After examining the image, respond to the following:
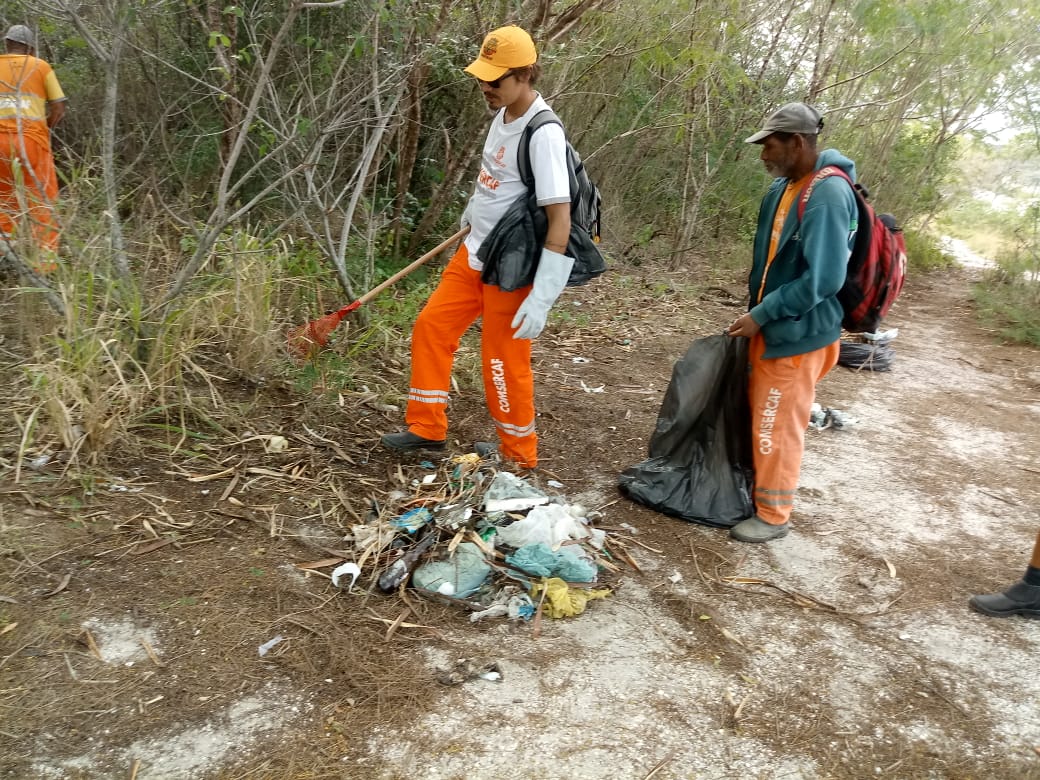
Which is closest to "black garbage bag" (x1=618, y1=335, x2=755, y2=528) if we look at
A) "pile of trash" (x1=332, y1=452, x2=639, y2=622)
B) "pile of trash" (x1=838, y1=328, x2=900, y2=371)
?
"pile of trash" (x1=332, y1=452, x2=639, y2=622)

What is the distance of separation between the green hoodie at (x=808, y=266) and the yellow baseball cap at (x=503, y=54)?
124 centimetres

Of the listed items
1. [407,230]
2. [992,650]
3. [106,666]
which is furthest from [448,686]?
[407,230]

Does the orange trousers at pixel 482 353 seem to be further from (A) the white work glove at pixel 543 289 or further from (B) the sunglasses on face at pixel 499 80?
(B) the sunglasses on face at pixel 499 80

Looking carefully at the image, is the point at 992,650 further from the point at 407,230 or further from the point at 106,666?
the point at 407,230

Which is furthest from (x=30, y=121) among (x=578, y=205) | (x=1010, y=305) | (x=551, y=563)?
(x=1010, y=305)

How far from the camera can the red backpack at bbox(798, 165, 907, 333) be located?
3.15 m

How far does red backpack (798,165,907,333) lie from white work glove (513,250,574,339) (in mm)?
996

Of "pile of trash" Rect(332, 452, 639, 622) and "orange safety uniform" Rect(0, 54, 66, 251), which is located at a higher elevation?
"orange safety uniform" Rect(0, 54, 66, 251)

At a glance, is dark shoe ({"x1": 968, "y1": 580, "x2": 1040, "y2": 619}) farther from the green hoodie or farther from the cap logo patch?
the cap logo patch

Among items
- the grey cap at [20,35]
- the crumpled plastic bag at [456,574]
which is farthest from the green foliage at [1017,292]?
the grey cap at [20,35]

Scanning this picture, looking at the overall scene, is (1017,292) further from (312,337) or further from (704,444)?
(312,337)

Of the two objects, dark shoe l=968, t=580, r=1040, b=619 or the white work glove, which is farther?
the white work glove

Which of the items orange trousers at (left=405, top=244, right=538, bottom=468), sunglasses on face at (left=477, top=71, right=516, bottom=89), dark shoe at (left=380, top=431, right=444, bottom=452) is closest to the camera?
sunglasses on face at (left=477, top=71, right=516, bottom=89)

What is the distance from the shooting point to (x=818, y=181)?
302cm
